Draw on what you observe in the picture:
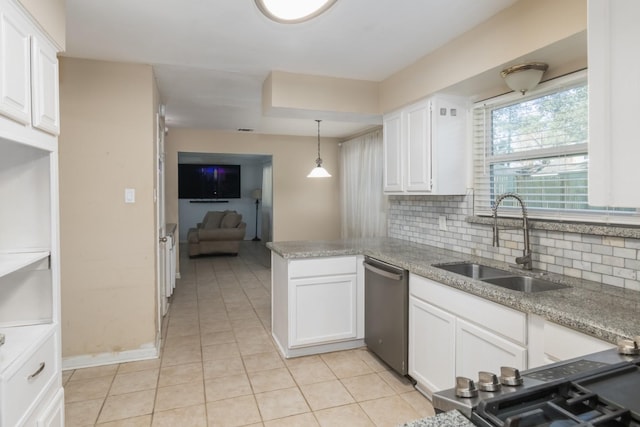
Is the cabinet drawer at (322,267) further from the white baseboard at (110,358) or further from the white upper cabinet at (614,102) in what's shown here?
the white upper cabinet at (614,102)

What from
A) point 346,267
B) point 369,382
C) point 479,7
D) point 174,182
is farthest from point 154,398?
point 174,182

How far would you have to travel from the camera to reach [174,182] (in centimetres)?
586

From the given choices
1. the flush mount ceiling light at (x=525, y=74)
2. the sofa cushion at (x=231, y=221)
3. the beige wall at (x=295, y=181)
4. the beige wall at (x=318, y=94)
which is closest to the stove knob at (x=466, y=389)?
the flush mount ceiling light at (x=525, y=74)

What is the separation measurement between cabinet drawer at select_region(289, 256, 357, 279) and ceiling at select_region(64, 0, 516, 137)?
56.1 inches

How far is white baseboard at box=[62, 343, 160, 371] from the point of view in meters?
2.88

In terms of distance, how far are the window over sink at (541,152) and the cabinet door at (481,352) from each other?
0.86 m

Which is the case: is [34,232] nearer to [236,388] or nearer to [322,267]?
[236,388]

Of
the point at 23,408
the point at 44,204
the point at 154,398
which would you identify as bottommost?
the point at 154,398

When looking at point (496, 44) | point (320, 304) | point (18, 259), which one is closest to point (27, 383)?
point (18, 259)

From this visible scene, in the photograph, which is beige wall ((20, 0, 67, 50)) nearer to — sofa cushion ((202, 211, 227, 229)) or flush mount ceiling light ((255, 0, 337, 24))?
flush mount ceiling light ((255, 0, 337, 24))

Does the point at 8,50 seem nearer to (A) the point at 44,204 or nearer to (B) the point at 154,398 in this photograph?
(A) the point at 44,204

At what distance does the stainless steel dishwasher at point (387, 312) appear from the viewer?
2545 millimetres

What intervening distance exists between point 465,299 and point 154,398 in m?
2.09

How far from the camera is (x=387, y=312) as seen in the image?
2734 millimetres
